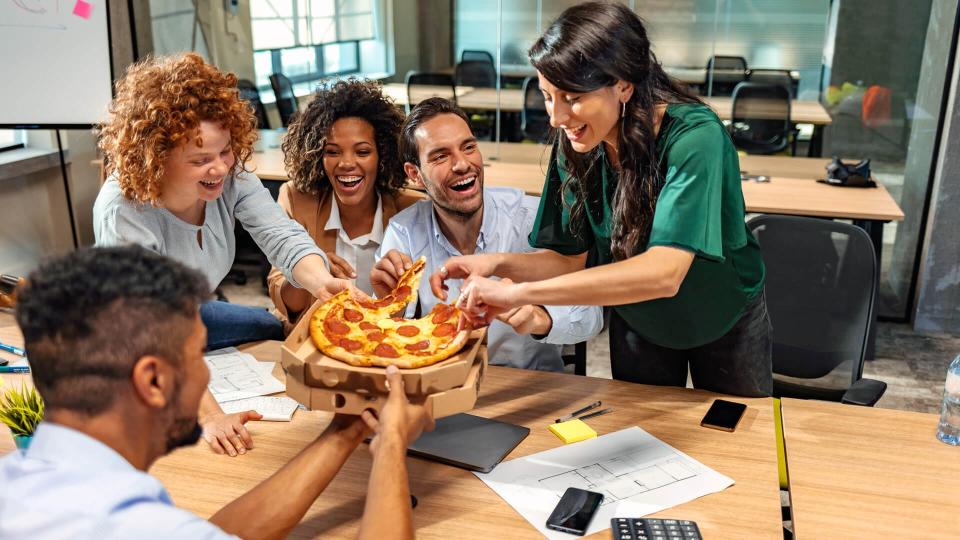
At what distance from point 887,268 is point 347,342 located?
13.7ft

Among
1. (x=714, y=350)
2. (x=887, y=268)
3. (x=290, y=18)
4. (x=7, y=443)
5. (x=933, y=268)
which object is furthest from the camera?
(x=290, y=18)

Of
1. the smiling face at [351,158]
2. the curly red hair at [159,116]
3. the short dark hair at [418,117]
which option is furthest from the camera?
the smiling face at [351,158]

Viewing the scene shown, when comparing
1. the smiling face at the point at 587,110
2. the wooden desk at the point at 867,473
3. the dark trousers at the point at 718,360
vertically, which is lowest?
the wooden desk at the point at 867,473

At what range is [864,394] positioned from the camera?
2.02m

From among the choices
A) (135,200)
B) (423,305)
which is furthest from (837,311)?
(135,200)

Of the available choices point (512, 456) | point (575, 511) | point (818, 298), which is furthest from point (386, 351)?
point (818, 298)

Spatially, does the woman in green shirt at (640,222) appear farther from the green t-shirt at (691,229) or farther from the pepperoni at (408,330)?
Result: the pepperoni at (408,330)

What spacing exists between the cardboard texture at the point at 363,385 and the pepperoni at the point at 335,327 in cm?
12

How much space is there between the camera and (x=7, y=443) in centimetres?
172

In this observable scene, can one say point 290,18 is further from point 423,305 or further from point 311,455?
point 311,455

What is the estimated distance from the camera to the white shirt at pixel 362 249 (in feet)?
8.82

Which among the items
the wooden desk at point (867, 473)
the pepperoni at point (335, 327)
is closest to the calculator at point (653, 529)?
the wooden desk at point (867, 473)

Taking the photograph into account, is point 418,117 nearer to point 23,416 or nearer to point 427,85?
point 23,416

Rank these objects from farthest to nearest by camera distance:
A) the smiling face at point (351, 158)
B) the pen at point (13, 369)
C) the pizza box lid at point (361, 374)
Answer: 1. the smiling face at point (351, 158)
2. the pen at point (13, 369)
3. the pizza box lid at point (361, 374)
